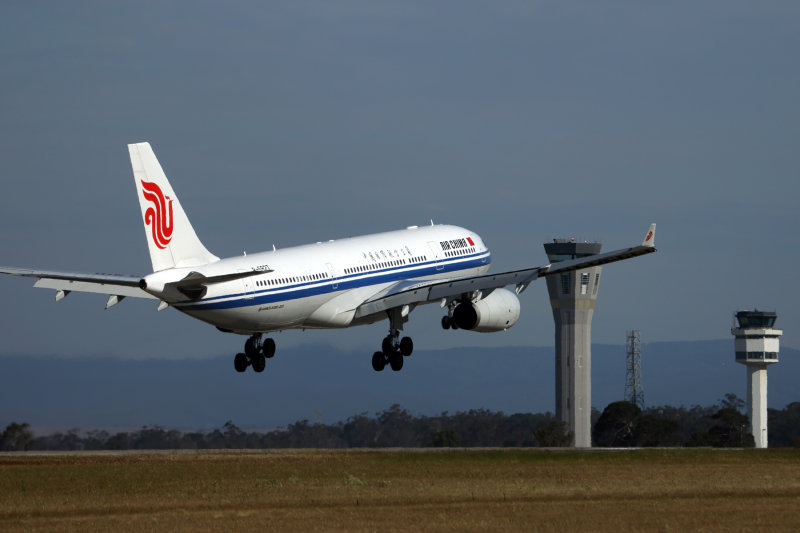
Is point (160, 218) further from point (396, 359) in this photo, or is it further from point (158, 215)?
point (396, 359)

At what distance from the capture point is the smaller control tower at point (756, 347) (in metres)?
196

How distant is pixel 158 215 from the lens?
5641cm

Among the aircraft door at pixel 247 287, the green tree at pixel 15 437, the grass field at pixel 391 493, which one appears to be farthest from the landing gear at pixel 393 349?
the green tree at pixel 15 437

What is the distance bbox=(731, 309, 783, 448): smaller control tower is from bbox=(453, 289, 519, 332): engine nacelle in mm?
134314

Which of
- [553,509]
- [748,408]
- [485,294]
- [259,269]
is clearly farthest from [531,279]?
[748,408]

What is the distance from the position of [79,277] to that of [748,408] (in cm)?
15221

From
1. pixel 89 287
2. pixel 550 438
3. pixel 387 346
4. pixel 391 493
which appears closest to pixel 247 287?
pixel 89 287

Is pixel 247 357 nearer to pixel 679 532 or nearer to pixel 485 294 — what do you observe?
pixel 485 294

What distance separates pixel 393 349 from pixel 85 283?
15278mm

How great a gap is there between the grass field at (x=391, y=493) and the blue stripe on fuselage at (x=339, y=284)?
7.11 meters

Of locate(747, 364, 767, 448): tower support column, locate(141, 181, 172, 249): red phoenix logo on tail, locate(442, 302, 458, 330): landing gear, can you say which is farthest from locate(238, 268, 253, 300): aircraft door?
locate(747, 364, 767, 448): tower support column

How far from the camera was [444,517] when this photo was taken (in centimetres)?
4334

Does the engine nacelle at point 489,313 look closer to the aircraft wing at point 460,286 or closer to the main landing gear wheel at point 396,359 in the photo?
the aircraft wing at point 460,286

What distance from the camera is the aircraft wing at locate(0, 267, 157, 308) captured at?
182 ft
